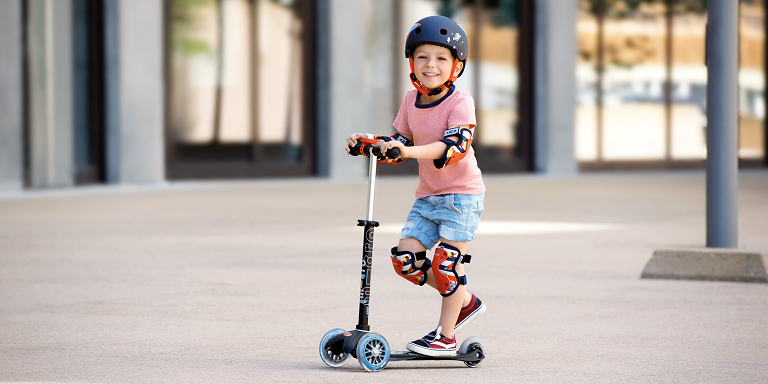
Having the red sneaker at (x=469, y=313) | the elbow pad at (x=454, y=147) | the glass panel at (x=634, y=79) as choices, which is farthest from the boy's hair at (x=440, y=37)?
the glass panel at (x=634, y=79)

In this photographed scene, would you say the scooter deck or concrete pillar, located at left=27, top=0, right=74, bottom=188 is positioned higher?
concrete pillar, located at left=27, top=0, right=74, bottom=188

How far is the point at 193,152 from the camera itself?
20375mm

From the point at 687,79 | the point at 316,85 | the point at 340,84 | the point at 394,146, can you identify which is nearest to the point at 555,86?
the point at 687,79

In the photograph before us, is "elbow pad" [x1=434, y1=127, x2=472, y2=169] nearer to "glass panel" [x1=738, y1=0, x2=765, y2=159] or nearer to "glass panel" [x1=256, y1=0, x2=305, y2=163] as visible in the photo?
"glass panel" [x1=256, y1=0, x2=305, y2=163]

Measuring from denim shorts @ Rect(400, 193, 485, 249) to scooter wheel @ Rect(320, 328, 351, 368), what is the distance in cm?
56

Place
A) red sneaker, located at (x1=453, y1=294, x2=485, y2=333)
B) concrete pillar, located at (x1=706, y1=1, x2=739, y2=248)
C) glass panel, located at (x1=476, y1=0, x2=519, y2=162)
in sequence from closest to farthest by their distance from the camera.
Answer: red sneaker, located at (x1=453, y1=294, x2=485, y2=333) < concrete pillar, located at (x1=706, y1=1, x2=739, y2=248) < glass panel, located at (x1=476, y1=0, x2=519, y2=162)

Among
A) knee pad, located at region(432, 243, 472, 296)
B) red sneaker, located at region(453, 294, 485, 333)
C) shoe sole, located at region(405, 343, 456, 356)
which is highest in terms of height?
knee pad, located at region(432, 243, 472, 296)

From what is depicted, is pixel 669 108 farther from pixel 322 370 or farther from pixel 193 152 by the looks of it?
pixel 322 370

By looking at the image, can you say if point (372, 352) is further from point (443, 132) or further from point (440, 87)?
point (440, 87)

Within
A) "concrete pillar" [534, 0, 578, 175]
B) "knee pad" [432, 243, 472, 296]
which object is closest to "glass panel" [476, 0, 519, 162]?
"concrete pillar" [534, 0, 578, 175]

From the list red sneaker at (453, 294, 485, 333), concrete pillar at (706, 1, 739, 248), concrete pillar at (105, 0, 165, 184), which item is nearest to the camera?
red sneaker at (453, 294, 485, 333)

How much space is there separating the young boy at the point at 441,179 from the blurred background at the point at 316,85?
12421 millimetres

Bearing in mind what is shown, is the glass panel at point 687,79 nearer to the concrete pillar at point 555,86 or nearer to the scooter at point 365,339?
the concrete pillar at point 555,86

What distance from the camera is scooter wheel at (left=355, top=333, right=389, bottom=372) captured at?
536 centimetres
